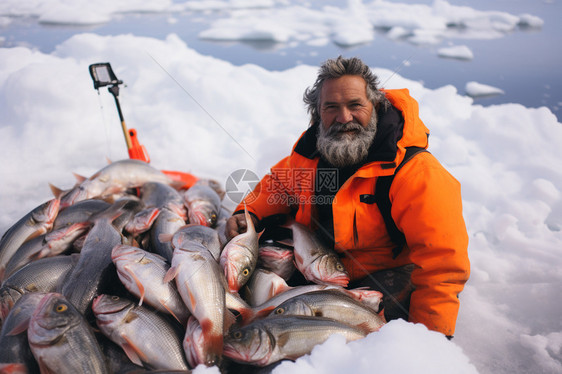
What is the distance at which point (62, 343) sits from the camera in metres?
1.57

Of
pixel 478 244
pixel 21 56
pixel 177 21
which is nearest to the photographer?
pixel 478 244

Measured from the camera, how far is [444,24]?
1083 centimetres

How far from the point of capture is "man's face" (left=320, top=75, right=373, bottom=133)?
2477mm

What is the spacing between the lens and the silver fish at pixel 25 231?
2748 millimetres

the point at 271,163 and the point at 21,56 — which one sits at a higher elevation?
the point at 21,56

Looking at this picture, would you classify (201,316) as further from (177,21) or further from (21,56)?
(177,21)

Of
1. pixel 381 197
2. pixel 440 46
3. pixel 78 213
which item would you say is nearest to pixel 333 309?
pixel 381 197

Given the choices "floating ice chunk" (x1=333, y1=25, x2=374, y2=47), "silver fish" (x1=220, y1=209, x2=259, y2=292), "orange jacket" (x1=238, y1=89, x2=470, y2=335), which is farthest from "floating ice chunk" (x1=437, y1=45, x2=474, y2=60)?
"silver fish" (x1=220, y1=209, x2=259, y2=292)

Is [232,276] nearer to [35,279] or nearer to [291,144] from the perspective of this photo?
[35,279]

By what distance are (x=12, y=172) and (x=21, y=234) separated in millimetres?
2379

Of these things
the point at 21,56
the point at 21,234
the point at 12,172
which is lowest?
the point at 12,172

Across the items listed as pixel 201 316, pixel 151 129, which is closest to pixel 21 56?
pixel 151 129

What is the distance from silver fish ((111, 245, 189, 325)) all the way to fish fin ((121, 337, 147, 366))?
8.3 inches

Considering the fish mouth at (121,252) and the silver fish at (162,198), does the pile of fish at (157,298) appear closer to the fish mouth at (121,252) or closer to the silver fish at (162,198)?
the fish mouth at (121,252)
